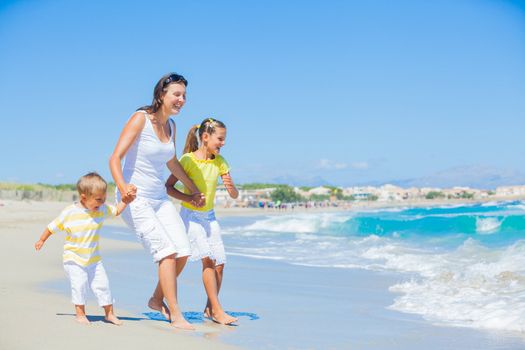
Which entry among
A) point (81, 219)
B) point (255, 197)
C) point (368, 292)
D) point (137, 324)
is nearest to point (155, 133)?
point (81, 219)

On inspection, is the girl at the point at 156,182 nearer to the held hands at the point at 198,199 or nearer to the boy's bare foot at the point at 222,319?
the held hands at the point at 198,199

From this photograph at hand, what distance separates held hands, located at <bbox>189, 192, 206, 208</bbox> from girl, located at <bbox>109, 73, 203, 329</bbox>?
10.0 inches

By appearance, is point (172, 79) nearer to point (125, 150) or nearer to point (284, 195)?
point (125, 150)

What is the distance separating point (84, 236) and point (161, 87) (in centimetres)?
112

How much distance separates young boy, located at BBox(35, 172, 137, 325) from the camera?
3.89m

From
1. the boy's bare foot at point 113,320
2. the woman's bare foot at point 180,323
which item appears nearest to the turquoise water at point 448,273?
the woman's bare foot at point 180,323

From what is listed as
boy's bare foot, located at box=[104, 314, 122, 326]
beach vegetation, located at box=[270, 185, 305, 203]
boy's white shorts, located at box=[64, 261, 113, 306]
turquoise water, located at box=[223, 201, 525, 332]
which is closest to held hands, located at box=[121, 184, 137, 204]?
boy's white shorts, located at box=[64, 261, 113, 306]

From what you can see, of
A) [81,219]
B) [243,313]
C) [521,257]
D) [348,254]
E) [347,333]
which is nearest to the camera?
[81,219]

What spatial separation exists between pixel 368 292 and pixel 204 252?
2.94 meters

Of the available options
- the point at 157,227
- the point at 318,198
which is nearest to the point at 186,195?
the point at 157,227

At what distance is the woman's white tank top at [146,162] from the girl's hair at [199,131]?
0.56 m

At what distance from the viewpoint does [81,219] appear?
3.91 metres

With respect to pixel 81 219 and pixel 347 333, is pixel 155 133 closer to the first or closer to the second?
pixel 81 219

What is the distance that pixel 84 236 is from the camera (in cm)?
392
